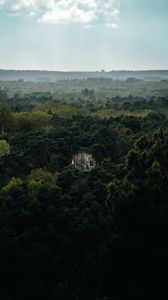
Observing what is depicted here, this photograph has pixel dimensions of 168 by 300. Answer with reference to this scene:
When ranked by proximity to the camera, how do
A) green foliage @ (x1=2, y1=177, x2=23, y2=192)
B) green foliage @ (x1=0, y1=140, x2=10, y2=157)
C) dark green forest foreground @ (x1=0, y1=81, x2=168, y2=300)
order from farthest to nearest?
green foliage @ (x1=0, y1=140, x2=10, y2=157), green foliage @ (x1=2, y1=177, x2=23, y2=192), dark green forest foreground @ (x1=0, y1=81, x2=168, y2=300)

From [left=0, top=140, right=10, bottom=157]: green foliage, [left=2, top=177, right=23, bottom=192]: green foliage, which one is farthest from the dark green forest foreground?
[left=0, top=140, right=10, bottom=157]: green foliage

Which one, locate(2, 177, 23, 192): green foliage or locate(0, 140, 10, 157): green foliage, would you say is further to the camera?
locate(0, 140, 10, 157): green foliage

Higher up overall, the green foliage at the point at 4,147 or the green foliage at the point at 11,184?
the green foliage at the point at 4,147

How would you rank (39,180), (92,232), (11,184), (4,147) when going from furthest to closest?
(4,147)
(39,180)
(11,184)
(92,232)

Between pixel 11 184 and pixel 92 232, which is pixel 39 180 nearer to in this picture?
pixel 11 184

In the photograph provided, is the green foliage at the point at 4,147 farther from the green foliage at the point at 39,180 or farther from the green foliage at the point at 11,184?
the green foliage at the point at 11,184

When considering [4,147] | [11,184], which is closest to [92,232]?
[11,184]

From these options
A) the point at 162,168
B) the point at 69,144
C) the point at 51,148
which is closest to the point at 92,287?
the point at 162,168

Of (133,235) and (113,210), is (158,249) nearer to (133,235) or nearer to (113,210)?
(133,235)

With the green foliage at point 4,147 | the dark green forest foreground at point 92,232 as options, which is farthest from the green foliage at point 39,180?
the green foliage at point 4,147

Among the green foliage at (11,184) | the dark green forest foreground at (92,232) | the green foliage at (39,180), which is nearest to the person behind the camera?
the dark green forest foreground at (92,232)

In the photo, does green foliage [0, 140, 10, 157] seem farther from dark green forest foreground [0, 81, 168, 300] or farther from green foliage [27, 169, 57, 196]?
dark green forest foreground [0, 81, 168, 300]

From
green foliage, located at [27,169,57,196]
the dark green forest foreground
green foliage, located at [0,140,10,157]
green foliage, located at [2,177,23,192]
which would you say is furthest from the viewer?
green foliage, located at [0,140,10,157]
